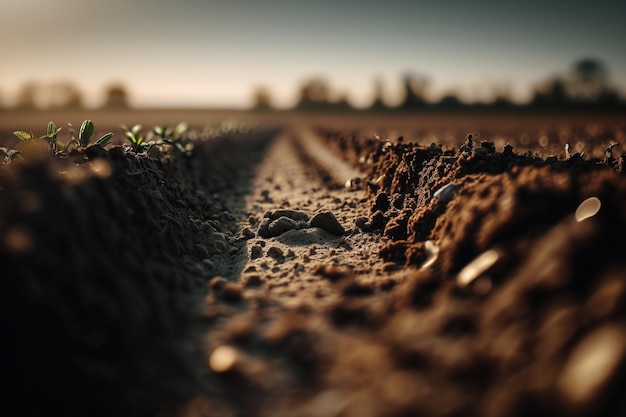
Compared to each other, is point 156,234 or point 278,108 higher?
point 278,108

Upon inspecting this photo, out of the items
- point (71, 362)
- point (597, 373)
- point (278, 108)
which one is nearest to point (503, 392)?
point (597, 373)

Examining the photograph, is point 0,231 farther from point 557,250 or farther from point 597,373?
point 557,250

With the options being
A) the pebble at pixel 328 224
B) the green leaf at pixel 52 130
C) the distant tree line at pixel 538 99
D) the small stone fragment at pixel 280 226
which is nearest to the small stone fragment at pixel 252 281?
the small stone fragment at pixel 280 226

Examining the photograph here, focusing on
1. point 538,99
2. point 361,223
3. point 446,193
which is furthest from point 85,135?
point 538,99

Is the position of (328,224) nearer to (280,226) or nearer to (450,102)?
(280,226)

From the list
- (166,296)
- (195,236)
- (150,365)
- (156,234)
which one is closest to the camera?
(150,365)

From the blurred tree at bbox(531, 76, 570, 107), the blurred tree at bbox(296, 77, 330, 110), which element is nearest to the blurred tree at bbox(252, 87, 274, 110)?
the blurred tree at bbox(296, 77, 330, 110)

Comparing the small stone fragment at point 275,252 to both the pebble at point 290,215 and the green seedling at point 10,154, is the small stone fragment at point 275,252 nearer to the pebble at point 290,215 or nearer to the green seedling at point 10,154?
the pebble at point 290,215

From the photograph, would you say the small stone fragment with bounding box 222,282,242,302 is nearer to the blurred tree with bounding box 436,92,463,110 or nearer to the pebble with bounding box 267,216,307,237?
the pebble with bounding box 267,216,307,237

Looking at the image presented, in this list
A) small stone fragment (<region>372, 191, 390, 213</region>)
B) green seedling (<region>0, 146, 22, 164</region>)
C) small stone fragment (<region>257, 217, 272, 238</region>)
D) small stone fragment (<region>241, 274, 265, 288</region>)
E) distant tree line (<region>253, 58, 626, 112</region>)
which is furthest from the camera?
distant tree line (<region>253, 58, 626, 112</region>)
